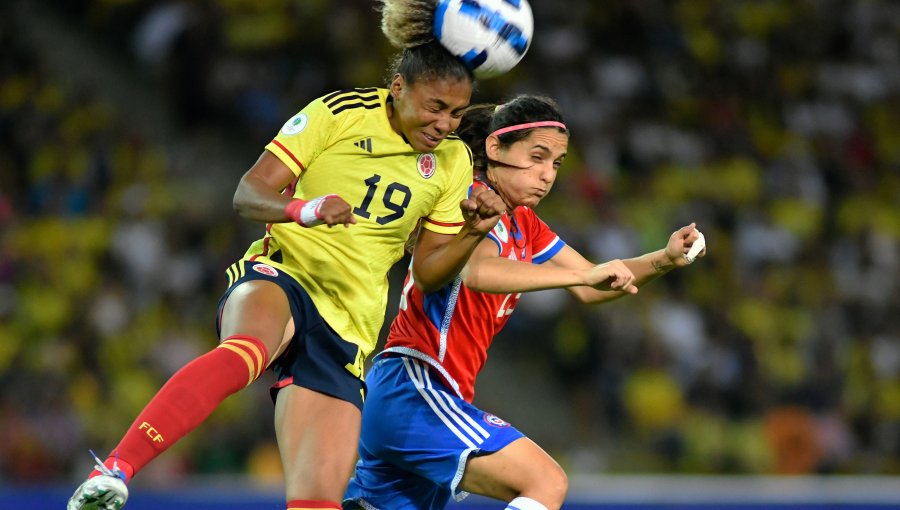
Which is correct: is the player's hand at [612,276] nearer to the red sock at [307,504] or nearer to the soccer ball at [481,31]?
the soccer ball at [481,31]

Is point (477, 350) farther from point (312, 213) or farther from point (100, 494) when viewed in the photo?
point (100, 494)

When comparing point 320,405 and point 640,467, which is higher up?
point 320,405

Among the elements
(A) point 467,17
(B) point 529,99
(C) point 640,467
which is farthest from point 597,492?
(A) point 467,17

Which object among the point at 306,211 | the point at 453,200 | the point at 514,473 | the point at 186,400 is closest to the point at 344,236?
the point at 453,200

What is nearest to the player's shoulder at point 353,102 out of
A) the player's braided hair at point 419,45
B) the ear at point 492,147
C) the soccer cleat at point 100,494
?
the player's braided hair at point 419,45

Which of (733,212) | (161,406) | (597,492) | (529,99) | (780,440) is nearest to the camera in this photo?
Answer: (161,406)

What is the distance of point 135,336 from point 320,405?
487 cm

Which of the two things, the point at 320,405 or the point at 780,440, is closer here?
the point at 320,405

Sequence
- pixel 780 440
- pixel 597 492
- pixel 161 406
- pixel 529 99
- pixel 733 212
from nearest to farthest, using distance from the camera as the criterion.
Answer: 1. pixel 161 406
2. pixel 529 99
3. pixel 597 492
4. pixel 780 440
5. pixel 733 212

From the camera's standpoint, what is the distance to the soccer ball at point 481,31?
4156 millimetres

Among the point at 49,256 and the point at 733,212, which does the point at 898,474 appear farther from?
the point at 49,256

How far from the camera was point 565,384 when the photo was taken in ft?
32.6

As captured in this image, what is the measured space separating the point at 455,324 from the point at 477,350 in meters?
0.14

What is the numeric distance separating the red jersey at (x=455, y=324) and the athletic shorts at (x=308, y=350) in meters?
0.31
